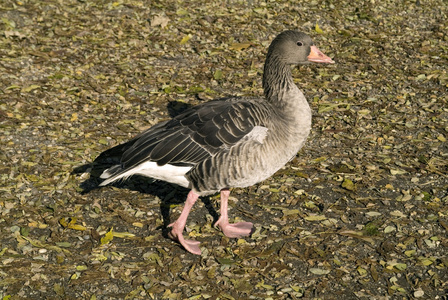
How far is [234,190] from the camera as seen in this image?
7.70 m

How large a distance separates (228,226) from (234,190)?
0.97 meters

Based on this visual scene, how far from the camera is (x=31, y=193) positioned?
7352 millimetres

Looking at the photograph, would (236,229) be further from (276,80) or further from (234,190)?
(276,80)

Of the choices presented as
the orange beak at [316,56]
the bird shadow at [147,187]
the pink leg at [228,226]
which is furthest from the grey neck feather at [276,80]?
the bird shadow at [147,187]

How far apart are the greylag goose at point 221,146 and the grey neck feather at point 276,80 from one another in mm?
17

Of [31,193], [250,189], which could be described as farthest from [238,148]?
[31,193]

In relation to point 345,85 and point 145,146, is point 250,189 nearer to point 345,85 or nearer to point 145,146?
point 145,146

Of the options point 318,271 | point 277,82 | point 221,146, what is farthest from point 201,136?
point 318,271

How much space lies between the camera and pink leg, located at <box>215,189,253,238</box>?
6.75m

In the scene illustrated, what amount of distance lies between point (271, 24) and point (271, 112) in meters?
5.90

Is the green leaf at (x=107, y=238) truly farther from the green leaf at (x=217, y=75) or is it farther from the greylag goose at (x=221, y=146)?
the green leaf at (x=217, y=75)

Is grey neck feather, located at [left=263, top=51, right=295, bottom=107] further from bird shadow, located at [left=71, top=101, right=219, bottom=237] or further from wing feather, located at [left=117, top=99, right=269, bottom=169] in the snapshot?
bird shadow, located at [left=71, top=101, right=219, bottom=237]

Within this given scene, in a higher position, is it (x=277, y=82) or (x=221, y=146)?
(x=277, y=82)

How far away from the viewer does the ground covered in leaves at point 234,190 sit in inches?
244
